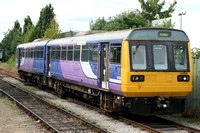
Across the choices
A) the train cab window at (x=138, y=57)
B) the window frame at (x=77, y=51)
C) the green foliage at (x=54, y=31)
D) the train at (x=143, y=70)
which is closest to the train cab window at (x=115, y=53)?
the train at (x=143, y=70)

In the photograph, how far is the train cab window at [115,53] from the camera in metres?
9.61

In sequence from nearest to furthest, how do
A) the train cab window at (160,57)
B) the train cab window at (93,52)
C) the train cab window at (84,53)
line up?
the train cab window at (160,57)
the train cab window at (93,52)
the train cab window at (84,53)

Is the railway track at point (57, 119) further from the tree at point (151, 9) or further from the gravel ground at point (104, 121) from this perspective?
the tree at point (151, 9)

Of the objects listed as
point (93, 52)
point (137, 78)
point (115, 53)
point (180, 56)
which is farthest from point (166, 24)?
point (137, 78)

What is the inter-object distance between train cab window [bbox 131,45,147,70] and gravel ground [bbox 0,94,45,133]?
10.7 feet

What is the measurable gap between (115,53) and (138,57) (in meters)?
0.90

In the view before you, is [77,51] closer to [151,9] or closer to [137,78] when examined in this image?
[137,78]

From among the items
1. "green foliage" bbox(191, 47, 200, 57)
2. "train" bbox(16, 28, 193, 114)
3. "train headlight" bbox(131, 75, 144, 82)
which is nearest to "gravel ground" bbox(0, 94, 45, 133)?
"train" bbox(16, 28, 193, 114)

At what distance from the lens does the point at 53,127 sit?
8.84 m

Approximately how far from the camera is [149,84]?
9.14m

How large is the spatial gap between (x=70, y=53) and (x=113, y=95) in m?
4.04

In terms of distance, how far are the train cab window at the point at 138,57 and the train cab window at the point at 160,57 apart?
34cm

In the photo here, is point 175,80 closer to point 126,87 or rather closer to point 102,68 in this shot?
point 126,87

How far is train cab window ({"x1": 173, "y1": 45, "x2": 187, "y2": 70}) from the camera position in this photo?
31.3 ft
